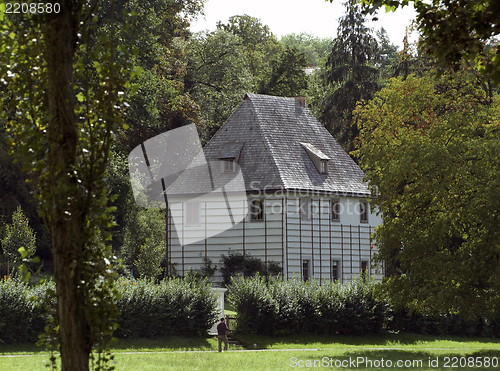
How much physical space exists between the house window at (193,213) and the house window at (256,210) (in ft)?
10.1

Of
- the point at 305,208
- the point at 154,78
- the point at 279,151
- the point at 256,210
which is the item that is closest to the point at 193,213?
the point at 256,210

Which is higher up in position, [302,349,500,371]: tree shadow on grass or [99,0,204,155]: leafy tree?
[99,0,204,155]: leafy tree

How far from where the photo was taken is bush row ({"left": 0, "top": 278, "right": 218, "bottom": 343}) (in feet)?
77.3

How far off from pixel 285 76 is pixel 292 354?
98.8 ft

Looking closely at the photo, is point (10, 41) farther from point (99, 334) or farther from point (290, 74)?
point (290, 74)

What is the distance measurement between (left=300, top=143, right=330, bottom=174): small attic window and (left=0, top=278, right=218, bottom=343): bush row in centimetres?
1151

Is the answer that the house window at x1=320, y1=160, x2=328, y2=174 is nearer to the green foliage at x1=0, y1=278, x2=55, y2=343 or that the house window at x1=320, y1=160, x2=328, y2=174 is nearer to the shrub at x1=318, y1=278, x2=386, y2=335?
the shrub at x1=318, y1=278, x2=386, y2=335

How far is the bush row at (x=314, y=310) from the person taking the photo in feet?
88.5

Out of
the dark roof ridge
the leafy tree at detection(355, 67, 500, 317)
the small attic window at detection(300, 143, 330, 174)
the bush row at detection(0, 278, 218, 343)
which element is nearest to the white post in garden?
the bush row at detection(0, 278, 218, 343)

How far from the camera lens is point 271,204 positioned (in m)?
33.2

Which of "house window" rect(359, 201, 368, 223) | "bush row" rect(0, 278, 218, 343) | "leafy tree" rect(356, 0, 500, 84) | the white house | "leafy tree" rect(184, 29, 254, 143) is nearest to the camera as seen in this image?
"leafy tree" rect(356, 0, 500, 84)

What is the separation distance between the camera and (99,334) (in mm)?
6004

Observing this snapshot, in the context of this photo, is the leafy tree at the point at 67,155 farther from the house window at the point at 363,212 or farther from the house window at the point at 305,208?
the house window at the point at 363,212

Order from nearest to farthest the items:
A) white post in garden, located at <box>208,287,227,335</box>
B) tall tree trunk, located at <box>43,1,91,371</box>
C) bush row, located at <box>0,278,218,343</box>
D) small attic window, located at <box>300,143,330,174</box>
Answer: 1. tall tree trunk, located at <box>43,1,91,371</box>
2. bush row, located at <box>0,278,218,343</box>
3. white post in garden, located at <box>208,287,227,335</box>
4. small attic window, located at <box>300,143,330,174</box>
